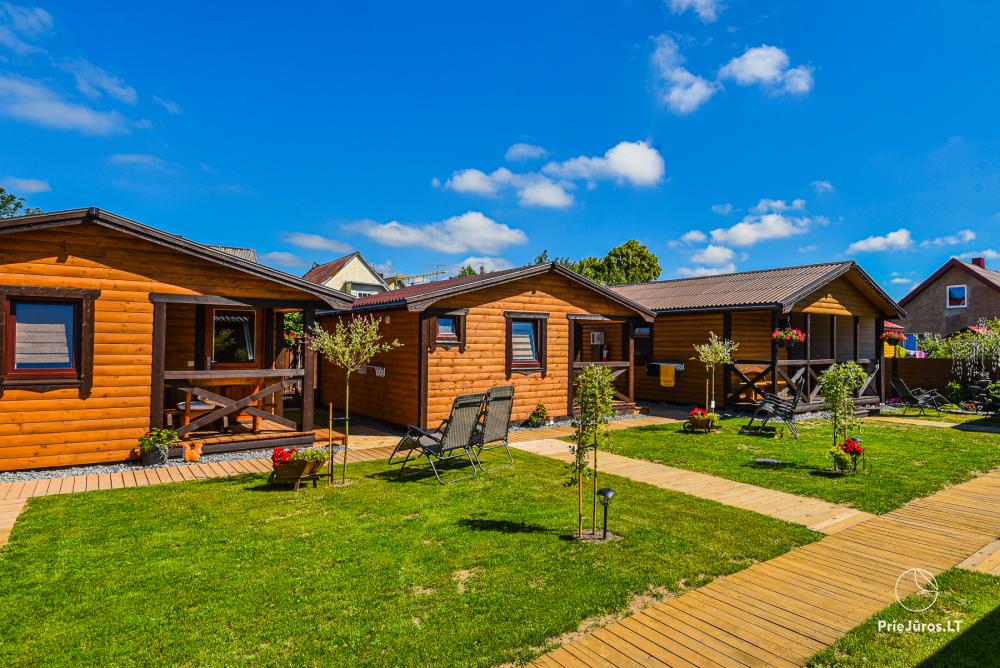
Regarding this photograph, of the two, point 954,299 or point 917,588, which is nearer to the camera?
point 917,588

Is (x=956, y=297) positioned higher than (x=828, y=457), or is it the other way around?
(x=956, y=297)

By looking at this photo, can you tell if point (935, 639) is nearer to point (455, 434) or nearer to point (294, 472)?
point (455, 434)

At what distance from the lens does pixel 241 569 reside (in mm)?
4438

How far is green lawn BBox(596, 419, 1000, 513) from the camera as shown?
23.2 ft

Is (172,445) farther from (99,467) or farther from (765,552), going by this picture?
(765,552)

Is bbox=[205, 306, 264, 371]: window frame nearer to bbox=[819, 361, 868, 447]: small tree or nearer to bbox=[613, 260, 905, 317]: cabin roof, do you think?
bbox=[819, 361, 868, 447]: small tree

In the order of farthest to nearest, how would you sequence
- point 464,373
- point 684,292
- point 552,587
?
point 684,292 → point 464,373 → point 552,587

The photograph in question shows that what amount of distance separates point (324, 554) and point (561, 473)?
13.2 feet

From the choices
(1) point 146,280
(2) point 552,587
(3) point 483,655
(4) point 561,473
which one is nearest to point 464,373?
(4) point 561,473

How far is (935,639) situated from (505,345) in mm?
9609

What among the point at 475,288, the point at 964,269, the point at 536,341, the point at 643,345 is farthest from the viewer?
the point at 964,269

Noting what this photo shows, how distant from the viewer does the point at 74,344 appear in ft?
26.1

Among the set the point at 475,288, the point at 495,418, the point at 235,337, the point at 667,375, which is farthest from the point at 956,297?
the point at 235,337

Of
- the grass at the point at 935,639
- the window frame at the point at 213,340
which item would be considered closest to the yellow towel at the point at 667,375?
the window frame at the point at 213,340
